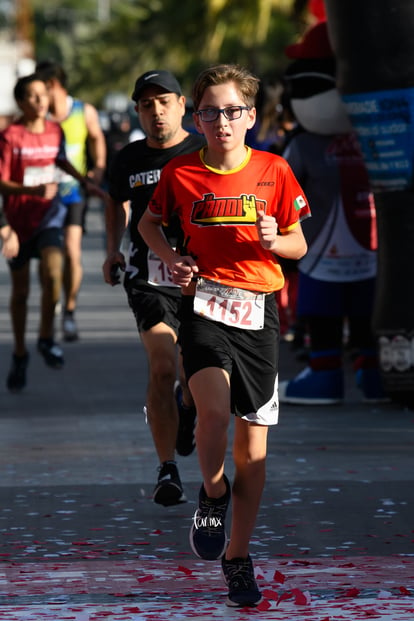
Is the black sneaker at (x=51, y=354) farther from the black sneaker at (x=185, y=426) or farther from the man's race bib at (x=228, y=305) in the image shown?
the man's race bib at (x=228, y=305)

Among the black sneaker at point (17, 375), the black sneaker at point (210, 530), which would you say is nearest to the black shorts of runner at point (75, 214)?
the black sneaker at point (17, 375)

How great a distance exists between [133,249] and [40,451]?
1581mm

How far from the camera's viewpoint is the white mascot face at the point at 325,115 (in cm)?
973

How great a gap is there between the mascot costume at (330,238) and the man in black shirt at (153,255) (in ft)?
7.97

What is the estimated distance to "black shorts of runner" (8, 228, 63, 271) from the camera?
11.2 m

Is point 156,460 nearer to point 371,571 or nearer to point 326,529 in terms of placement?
point 326,529

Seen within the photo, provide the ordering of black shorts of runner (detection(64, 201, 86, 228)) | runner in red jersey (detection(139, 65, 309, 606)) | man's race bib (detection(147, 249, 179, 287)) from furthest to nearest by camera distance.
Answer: black shorts of runner (detection(64, 201, 86, 228)), man's race bib (detection(147, 249, 179, 287)), runner in red jersey (detection(139, 65, 309, 606))

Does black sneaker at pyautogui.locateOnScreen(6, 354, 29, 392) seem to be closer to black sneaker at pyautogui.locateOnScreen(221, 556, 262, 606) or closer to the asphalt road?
the asphalt road

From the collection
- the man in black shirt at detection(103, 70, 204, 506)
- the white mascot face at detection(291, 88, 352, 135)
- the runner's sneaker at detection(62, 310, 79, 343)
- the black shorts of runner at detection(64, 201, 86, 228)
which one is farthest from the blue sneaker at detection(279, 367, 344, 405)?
the runner's sneaker at detection(62, 310, 79, 343)

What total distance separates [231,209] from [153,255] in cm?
175

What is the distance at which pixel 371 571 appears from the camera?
5754mm

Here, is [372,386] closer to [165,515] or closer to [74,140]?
[165,515]

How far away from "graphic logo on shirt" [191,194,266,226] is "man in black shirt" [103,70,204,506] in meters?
1.54

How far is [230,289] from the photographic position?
5551 millimetres
